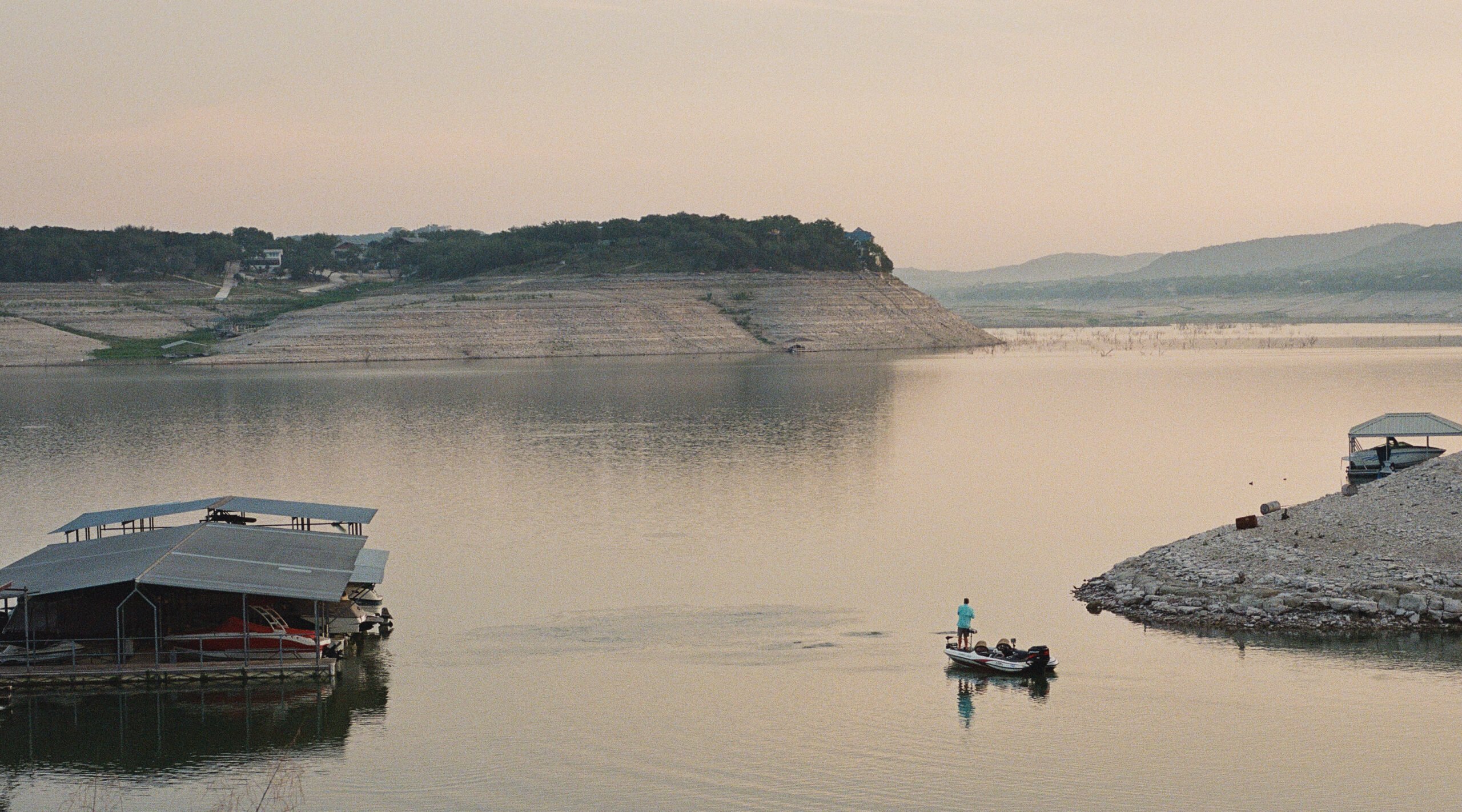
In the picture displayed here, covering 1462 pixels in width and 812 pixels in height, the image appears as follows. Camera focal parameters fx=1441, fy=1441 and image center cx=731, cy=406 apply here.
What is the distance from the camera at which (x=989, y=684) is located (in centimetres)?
2528

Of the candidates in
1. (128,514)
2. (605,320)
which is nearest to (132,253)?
(605,320)

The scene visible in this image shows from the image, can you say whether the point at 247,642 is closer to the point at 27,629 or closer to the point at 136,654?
the point at 136,654

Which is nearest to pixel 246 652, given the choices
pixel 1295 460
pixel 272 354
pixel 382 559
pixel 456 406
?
pixel 382 559

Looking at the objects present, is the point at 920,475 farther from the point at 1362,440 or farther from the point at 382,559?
the point at 382,559

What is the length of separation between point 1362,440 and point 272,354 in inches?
3846

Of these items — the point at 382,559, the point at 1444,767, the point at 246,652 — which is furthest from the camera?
the point at 382,559

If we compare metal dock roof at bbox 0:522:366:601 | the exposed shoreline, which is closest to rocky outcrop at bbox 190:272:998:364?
the exposed shoreline

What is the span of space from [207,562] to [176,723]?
→ 4.11 metres

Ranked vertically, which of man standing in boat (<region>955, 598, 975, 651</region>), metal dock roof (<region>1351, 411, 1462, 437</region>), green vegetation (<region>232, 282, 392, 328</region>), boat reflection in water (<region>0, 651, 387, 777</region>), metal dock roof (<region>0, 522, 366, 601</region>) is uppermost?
green vegetation (<region>232, 282, 392, 328</region>)

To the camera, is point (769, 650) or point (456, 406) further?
point (456, 406)

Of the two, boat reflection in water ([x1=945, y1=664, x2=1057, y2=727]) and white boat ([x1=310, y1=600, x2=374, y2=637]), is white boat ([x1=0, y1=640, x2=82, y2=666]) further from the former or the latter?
boat reflection in water ([x1=945, y1=664, x2=1057, y2=727])

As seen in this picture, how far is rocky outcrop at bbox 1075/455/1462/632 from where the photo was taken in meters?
28.0

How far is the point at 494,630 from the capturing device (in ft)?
95.6

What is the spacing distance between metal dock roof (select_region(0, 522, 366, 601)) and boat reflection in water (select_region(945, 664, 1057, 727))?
36.5ft
